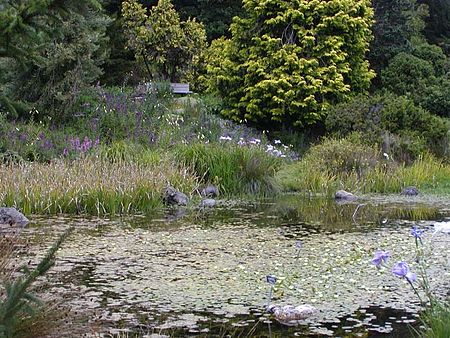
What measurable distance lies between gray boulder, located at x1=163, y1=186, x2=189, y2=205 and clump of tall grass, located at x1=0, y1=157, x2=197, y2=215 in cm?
12

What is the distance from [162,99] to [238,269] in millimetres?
10246

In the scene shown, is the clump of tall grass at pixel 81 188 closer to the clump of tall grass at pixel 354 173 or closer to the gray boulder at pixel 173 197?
the gray boulder at pixel 173 197

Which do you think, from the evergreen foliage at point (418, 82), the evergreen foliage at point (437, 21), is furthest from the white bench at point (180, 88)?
the evergreen foliage at point (437, 21)

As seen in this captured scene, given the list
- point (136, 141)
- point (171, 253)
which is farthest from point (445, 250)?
point (136, 141)

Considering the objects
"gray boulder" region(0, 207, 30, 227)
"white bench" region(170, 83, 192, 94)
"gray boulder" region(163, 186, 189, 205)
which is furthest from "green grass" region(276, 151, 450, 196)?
"white bench" region(170, 83, 192, 94)

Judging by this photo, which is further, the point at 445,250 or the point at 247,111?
the point at 247,111

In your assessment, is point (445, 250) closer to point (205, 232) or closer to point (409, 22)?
point (205, 232)

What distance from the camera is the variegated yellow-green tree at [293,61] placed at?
1470 centimetres

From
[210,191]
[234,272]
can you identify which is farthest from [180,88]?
[234,272]

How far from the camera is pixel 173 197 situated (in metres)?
9.16

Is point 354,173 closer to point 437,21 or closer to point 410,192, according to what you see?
point 410,192

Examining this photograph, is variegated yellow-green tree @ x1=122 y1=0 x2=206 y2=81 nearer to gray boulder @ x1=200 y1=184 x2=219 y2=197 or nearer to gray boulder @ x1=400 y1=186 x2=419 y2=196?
gray boulder @ x1=200 y1=184 x2=219 y2=197

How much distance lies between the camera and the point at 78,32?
12.6 m

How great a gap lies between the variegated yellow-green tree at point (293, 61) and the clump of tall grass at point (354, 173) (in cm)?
292
